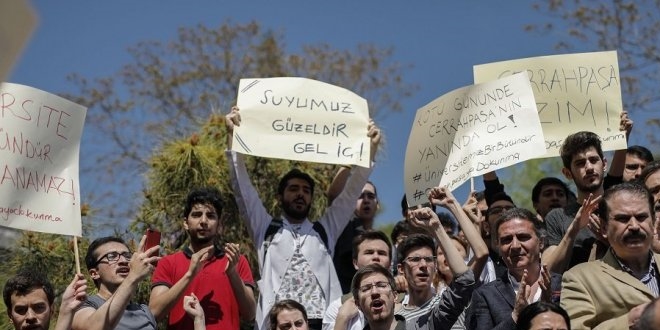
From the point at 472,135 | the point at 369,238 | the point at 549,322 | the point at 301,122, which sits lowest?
the point at 549,322

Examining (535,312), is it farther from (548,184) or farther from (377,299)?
(548,184)

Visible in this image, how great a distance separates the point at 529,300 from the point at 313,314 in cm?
221

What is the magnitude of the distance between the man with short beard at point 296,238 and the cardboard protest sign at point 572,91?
1296 millimetres

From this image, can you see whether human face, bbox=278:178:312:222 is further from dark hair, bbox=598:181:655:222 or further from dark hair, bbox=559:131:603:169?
Answer: dark hair, bbox=598:181:655:222

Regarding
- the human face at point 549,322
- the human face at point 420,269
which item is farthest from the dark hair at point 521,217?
the human face at point 549,322

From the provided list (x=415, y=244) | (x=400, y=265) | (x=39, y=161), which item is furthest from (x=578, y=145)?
(x=39, y=161)

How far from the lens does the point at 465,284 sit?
6.19m

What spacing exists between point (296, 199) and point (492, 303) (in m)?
2.54

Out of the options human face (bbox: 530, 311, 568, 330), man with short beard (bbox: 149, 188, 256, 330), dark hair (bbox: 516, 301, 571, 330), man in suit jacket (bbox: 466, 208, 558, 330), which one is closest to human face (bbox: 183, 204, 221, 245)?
man with short beard (bbox: 149, 188, 256, 330)

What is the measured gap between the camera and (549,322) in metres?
5.18

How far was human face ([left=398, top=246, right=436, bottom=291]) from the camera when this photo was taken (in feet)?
22.9

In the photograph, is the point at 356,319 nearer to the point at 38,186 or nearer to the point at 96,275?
the point at 96,275

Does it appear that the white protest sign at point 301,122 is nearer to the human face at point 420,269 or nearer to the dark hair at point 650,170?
the human face at point 420,269

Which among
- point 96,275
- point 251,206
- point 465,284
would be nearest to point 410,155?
point 251,206
